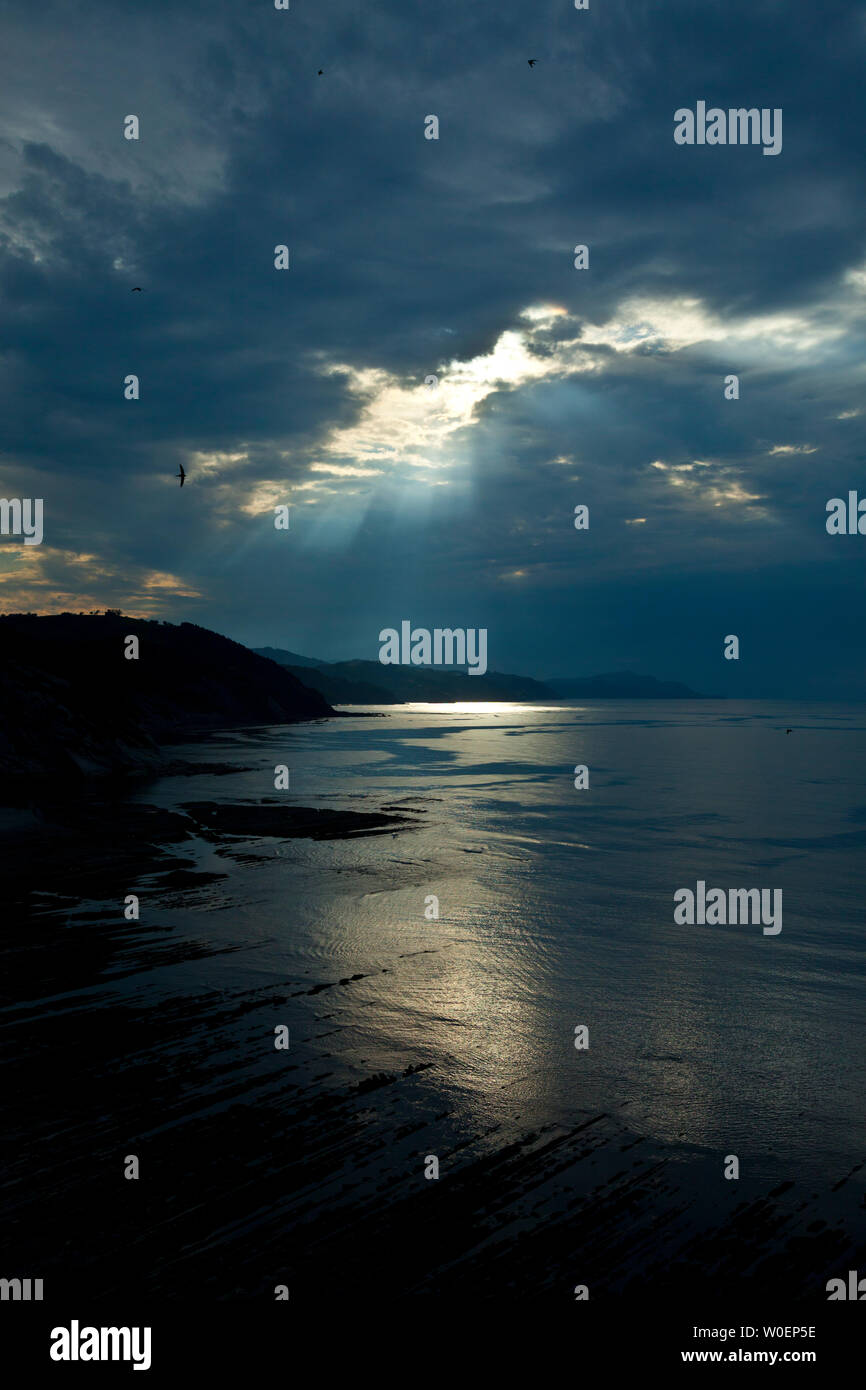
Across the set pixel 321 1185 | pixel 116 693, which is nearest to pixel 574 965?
pixel 321 1185

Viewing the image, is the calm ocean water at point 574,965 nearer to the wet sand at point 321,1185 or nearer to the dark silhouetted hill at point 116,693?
the wet sand at point 321,1185

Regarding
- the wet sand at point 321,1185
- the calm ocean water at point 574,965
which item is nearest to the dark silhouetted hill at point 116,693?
the calm ocean water at point 574,965

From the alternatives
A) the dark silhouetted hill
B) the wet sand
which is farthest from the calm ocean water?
the dark silhouetted hill

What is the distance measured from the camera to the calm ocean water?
33.7ft

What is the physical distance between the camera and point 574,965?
16.1 m

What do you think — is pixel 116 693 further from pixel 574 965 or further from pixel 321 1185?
pixel 321 1185

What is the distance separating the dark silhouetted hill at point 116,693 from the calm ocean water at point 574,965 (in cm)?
1325

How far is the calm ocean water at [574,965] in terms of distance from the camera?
10258mm

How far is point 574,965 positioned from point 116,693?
65.2 metres

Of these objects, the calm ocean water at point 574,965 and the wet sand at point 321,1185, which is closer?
the wet sand at point 321,1185

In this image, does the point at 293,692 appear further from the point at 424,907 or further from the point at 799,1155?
the point at 799,1155

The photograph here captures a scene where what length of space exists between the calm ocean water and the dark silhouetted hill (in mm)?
13246

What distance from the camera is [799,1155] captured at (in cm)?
895
